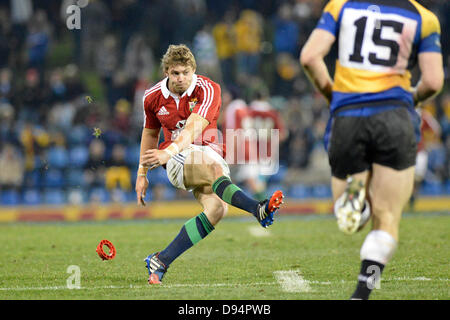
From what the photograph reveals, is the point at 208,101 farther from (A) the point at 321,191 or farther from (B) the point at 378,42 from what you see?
(A) the point at 321,191

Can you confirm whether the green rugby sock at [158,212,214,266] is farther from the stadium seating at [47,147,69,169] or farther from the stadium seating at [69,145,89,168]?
the stadium seating at [47,147,69,169]

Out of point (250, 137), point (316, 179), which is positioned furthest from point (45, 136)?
point (316, 179)

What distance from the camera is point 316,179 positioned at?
17375mm

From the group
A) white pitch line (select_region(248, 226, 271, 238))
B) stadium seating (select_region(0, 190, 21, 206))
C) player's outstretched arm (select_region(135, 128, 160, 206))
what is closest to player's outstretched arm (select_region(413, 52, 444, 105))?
player's outstretched arm (select_region(135, 128, 160, 206))

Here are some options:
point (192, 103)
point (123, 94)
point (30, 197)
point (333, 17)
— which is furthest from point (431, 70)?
point (123, 94)

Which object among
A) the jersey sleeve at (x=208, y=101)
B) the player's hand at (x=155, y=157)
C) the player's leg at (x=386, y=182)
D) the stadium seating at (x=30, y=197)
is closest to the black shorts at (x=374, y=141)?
the player's leg at (x=386, y=182)

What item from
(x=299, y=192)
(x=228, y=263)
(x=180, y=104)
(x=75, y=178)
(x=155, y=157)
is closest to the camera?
(x=155, y=157)

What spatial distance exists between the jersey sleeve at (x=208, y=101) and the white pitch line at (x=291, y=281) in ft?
5.13

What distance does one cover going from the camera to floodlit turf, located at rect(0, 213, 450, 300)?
5920 mm

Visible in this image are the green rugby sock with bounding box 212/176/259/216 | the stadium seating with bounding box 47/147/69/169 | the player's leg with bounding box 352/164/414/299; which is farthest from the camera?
the stadium seating with bounding box 47/147/69/169

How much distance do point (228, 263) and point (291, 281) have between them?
162cm

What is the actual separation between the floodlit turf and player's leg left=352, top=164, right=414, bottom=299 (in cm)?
57

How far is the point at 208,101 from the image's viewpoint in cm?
676
